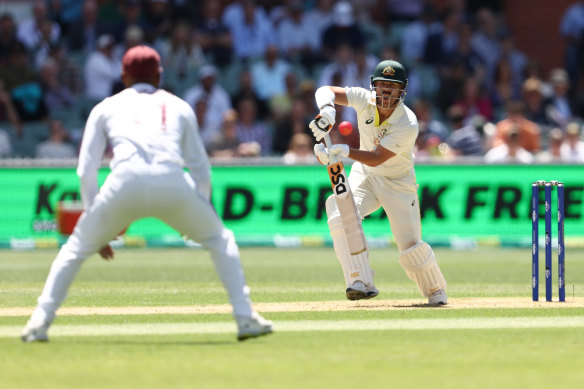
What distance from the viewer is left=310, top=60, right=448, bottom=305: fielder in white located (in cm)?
911

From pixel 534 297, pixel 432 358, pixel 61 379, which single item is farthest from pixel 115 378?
pixel 534 297

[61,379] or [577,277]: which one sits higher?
[61,379]

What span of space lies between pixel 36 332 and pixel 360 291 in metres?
3.08

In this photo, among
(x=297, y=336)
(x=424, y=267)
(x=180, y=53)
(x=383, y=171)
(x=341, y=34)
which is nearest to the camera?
(x=297, y=336)

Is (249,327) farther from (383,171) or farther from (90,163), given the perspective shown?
(383,171)

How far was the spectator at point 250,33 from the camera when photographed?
19.9 metres

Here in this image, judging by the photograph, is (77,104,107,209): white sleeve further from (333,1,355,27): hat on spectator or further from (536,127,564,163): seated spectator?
(333,1,355,27): hat on spectator

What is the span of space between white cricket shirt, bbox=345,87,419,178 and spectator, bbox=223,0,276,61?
10545 mm

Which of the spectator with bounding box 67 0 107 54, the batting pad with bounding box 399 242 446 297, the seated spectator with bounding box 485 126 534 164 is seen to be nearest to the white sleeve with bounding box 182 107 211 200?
the batting pad with bounding box 399 242 446 297

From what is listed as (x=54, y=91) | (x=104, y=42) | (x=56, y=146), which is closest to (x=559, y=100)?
(x=104, y=42)

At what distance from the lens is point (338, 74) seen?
61.4 ft

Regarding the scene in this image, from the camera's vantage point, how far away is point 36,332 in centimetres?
677

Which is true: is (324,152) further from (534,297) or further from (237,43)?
(237,43)

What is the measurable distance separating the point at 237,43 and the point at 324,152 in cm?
1123
